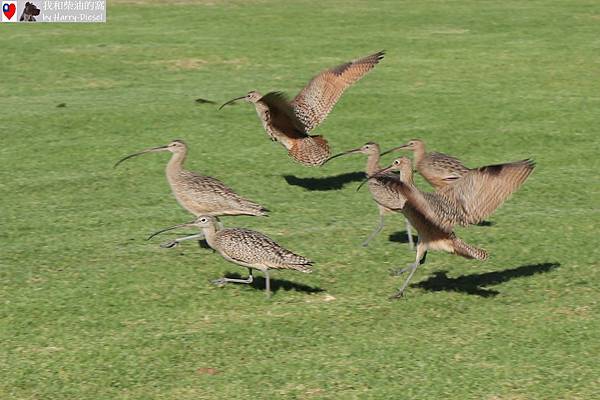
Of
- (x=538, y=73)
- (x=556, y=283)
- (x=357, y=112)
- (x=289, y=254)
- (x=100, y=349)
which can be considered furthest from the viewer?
(x=538, y=73)

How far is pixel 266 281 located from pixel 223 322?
814 mm

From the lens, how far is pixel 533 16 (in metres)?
27.2

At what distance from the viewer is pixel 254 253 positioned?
11375 millimetres

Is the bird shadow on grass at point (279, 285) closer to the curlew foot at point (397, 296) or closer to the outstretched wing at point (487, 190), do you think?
the curlew foot at point (397, 296)

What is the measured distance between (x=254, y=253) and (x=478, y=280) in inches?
95.6

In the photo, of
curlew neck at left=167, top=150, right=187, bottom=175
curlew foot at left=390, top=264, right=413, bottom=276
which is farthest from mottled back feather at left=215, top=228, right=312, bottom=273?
curlew neck at left=167, top=150, right=187, bottom=175

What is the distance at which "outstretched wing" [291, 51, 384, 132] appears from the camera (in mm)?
16812

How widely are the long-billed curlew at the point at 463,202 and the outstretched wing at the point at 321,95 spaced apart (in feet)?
17.3

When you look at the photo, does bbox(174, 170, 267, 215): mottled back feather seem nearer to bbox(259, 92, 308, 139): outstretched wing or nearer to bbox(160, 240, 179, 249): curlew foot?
bbox(160, 240, 179, 249): curlew foot

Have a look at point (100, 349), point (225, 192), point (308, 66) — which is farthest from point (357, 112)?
point (100, 349)

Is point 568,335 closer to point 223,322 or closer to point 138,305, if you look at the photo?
point 223,322

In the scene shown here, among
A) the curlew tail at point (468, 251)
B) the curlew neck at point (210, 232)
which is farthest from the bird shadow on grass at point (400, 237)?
the curlew neck at point (210, 232)

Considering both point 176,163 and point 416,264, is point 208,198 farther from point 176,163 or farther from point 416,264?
point 416,264

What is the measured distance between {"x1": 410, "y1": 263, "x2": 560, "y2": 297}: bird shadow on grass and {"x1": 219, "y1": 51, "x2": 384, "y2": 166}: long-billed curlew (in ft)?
13.0
